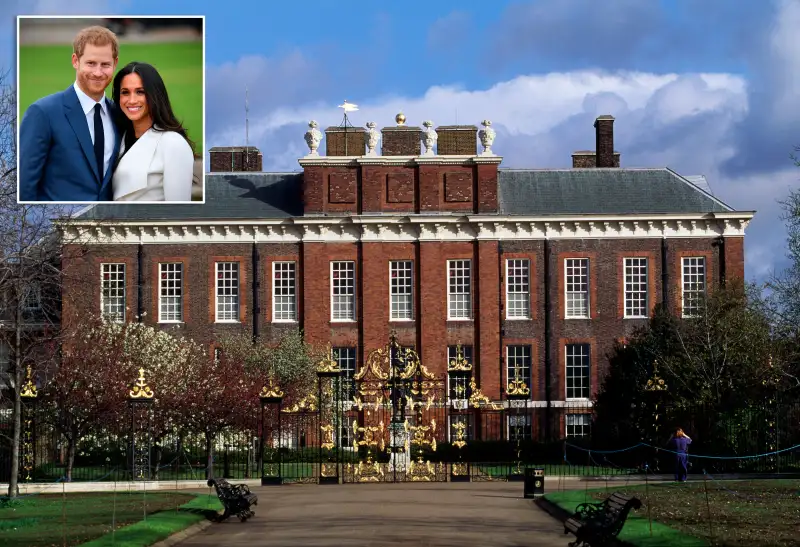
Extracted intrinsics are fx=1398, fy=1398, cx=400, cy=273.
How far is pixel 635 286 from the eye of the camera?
5788 cm

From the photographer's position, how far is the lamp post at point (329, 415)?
3819 cm

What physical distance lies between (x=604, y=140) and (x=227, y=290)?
Result: 18239mm

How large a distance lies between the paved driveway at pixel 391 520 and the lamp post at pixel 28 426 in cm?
623

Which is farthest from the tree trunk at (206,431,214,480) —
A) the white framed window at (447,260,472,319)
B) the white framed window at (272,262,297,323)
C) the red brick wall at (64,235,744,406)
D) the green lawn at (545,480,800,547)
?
the white framed window at (447,260,472,319)

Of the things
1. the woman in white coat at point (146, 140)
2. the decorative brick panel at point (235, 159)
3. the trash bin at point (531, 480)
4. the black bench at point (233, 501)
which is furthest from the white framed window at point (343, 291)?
the woman in white coat at point (146, 140)

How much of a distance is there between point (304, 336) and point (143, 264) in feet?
24.4

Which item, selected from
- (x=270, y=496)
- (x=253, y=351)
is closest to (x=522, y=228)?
(x=253, y=351)

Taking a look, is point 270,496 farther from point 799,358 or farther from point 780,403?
point 799,358

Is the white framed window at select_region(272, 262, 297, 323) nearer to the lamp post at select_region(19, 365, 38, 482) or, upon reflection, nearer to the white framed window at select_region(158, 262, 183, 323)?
the white framed window at select_region(158, 262, 183, 323)

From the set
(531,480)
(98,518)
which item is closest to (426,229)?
(531,480)

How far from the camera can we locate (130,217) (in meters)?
58.9

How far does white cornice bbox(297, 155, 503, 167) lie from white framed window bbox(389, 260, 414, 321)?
13.8 feet

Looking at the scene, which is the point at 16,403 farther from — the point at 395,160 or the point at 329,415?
the point at 395,160

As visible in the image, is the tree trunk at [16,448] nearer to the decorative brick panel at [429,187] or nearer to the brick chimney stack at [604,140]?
the decorative brick panel at [429,187]
